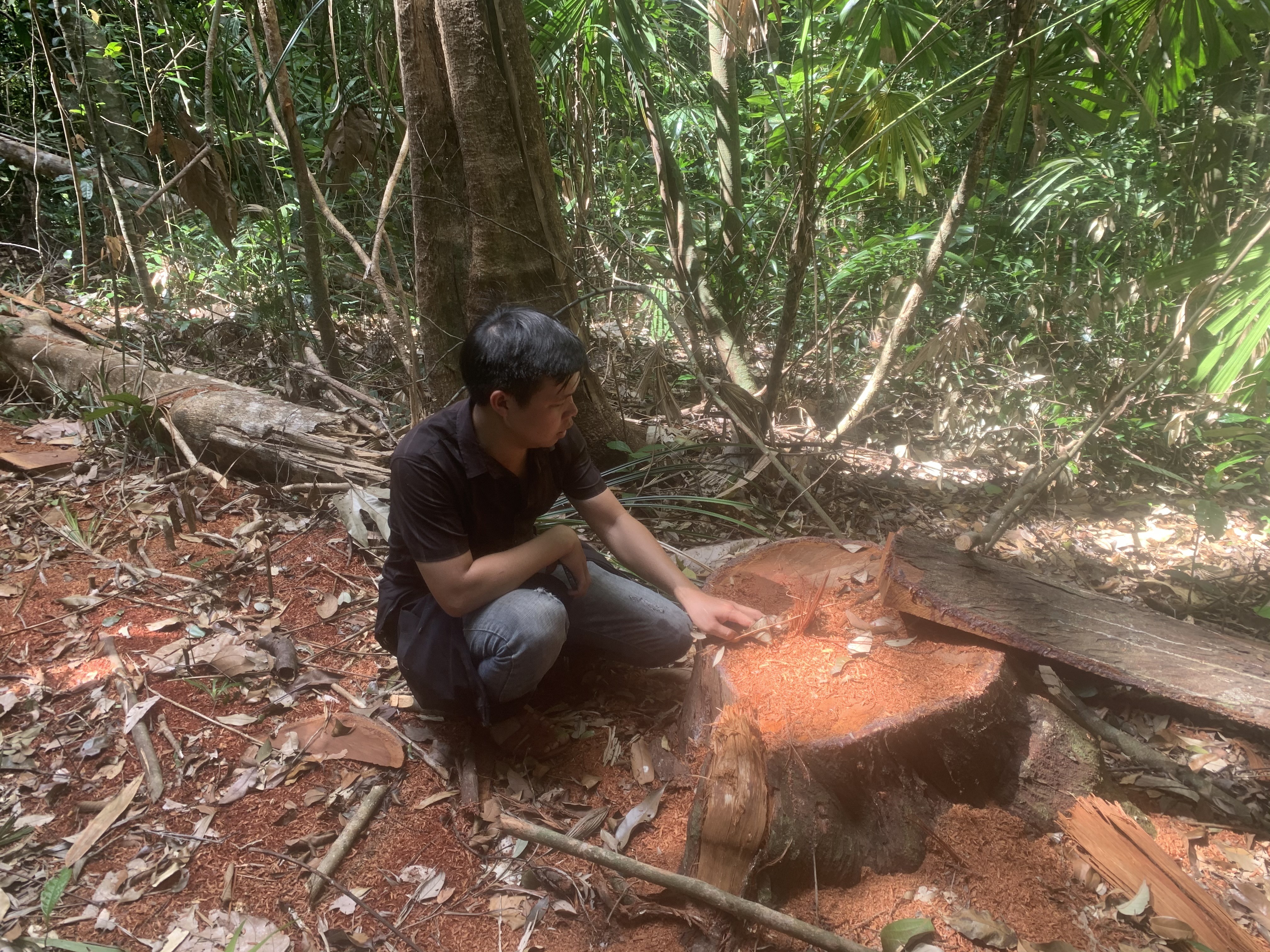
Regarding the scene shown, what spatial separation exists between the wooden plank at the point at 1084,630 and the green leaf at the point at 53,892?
6.72 feet

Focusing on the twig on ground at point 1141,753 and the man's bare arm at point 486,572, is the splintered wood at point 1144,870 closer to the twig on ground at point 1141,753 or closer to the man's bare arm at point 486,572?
the twig on ground at point 1141,753

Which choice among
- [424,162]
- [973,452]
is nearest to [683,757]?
[424,162]

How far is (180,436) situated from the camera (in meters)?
3.51

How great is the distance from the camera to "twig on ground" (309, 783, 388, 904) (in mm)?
1707

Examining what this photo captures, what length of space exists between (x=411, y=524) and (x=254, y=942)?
0.96 m

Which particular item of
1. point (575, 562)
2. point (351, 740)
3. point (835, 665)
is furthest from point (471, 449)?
point (835, 665)

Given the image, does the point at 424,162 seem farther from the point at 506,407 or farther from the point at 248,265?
the point at 248,265

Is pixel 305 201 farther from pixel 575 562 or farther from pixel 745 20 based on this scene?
pixel 575 562

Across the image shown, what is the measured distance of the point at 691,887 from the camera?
5.11 ft

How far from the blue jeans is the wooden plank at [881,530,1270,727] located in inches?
25.3

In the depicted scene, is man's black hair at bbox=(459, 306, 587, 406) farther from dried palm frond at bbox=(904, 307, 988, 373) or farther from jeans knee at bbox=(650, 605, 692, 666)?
dried palm frond at bbox=(904, 307, 988, 373)

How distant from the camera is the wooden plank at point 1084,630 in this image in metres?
1.79

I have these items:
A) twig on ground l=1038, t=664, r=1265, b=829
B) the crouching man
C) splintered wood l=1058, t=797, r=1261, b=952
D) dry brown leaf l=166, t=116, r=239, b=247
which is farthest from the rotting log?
splintered wood l=1058, t=797, r=1261, b=952

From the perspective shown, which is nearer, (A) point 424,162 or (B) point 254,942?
(B) point 254,942
